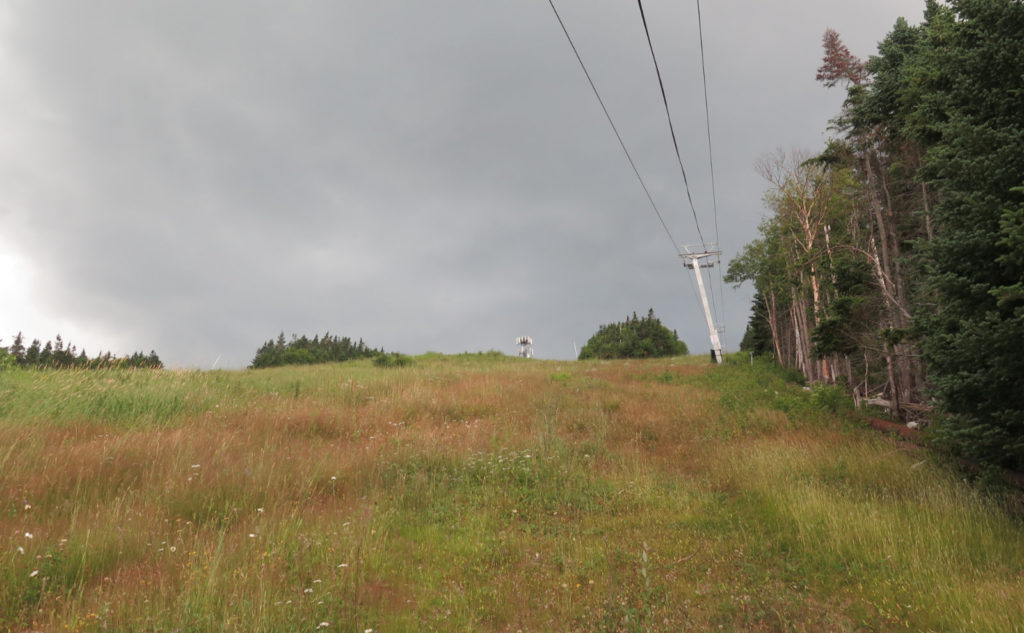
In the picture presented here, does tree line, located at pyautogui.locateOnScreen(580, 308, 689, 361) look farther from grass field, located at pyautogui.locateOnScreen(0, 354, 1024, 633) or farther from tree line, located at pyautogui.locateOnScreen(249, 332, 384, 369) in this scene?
grass field, located at pyautogui.locateOnScreen(0, 354, 1024, 633)

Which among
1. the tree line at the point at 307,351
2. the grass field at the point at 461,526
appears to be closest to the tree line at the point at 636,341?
the tree line at the point at 307,351

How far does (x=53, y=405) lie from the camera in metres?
8.87

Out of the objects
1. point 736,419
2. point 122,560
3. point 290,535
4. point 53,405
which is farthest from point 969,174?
point 53,405

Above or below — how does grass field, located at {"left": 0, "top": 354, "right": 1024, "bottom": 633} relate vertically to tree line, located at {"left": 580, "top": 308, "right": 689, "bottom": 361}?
below

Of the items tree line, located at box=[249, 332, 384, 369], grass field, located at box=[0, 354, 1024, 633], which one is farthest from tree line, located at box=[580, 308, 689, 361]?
grass field, located at box=[0, 354, 1024, 633]

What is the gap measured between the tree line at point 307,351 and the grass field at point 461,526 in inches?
2994

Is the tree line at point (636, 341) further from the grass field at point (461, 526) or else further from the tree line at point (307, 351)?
the grass field at point (461, 526)

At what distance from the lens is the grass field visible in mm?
3834

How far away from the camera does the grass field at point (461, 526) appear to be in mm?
3834

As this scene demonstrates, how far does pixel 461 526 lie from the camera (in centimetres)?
588

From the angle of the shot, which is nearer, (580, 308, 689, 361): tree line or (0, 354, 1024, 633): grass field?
(0, 354, 1024, 633): grass field

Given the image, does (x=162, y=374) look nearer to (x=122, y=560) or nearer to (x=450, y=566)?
(x=122, y=560)

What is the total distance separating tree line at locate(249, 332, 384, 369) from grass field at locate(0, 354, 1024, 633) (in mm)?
76043

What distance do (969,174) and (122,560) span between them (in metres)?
11.8
